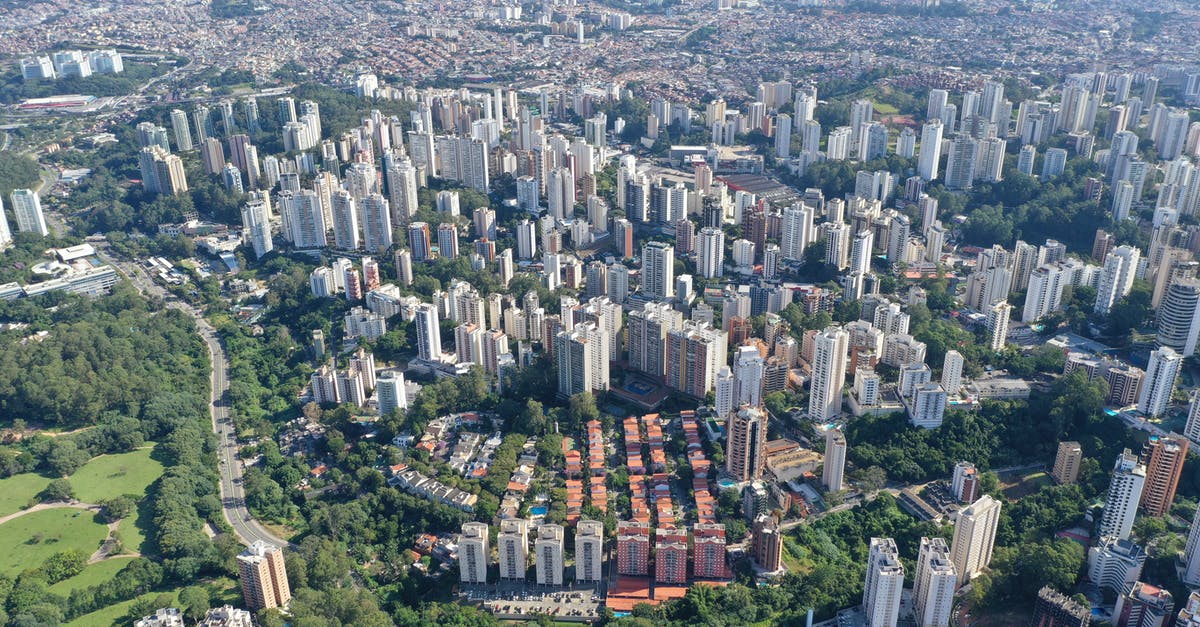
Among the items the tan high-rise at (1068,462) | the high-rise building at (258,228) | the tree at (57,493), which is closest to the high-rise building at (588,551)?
the tan high-rise at (1068,462)

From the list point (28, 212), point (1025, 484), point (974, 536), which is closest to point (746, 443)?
point (974, 536)

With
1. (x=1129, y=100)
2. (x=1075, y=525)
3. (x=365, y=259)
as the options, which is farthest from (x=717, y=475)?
(x=1129, y=100)

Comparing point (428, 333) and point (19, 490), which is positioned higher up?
point (428, 333)

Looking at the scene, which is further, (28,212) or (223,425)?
(28,212)

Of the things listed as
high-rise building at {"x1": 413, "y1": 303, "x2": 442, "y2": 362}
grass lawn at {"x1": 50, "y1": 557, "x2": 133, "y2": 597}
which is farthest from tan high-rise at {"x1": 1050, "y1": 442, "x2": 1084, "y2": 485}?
grass lawn at {"x1": 50, "y1": 557, "x2": 133, "y2": 597}

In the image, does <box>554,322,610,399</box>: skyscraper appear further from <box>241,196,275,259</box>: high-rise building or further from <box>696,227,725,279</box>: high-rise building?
<box>241,196,275,259</box>: high-rise building

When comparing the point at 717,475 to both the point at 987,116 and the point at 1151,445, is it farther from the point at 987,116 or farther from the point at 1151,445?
the point at 987,116

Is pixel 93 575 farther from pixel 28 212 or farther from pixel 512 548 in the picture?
pixel 28 212
